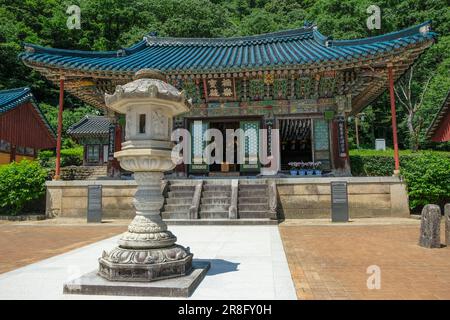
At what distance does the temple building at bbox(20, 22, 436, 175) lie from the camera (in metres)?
12.3

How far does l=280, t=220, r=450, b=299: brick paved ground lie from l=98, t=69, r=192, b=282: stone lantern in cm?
187

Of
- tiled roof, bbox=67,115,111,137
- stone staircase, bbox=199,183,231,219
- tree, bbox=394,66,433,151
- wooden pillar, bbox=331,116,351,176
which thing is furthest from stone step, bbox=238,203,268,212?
tree, bbox=394,66,433,151

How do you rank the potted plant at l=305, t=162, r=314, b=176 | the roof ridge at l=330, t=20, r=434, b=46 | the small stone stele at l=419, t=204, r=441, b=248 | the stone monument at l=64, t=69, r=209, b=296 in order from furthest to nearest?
the potted plant at l=305, t=162, r=314, b=176, the roof ridge at l=330, t=20, r=434, b=46, the small stone stele at l=419, t=204, r=441, b=248, the stone monument at l=64, t=69, r=209, b=296

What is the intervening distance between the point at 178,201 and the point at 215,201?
149cm

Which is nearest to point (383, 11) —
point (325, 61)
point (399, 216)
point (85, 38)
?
point (325, 61)

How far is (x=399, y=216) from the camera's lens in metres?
11.5

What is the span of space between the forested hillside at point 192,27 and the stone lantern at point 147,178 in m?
29.4

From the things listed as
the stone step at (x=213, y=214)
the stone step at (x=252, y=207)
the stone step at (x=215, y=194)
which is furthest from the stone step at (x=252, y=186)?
the stone step at (x=213, y=214)

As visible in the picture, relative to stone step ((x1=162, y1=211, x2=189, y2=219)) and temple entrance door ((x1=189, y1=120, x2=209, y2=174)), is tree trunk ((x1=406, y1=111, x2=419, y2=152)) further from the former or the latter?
stone step ((x1=162, y1=211, x2=189, y2=219))

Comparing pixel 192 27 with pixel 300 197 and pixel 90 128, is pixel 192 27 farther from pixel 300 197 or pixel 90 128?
pixel 300 197

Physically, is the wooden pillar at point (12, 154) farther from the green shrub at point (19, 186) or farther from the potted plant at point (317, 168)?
the potted plant at point (317, 168)

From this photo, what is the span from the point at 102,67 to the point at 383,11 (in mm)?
35643

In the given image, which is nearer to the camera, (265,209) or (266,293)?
(266,293)

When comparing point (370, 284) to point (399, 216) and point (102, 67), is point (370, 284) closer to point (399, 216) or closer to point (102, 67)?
point (399, 216)
